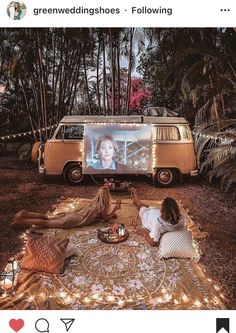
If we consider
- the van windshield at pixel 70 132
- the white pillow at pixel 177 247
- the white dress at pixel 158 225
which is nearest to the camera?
the white pillow at pixel 177 247

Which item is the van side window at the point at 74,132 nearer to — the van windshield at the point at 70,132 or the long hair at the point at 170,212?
the van windshield at the point at 70,132

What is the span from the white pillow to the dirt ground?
19 centimetres

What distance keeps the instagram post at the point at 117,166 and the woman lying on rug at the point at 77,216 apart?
11 millimetres

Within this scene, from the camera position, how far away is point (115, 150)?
10.3 ft

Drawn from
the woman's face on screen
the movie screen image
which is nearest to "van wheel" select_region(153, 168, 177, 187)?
the movie screen image

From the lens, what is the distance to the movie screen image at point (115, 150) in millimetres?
3119

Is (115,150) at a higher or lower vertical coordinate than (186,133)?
lower

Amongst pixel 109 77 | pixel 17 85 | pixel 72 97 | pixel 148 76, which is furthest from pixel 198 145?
pixel 17 85

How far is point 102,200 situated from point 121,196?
13.4 inches

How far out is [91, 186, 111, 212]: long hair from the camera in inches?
121
